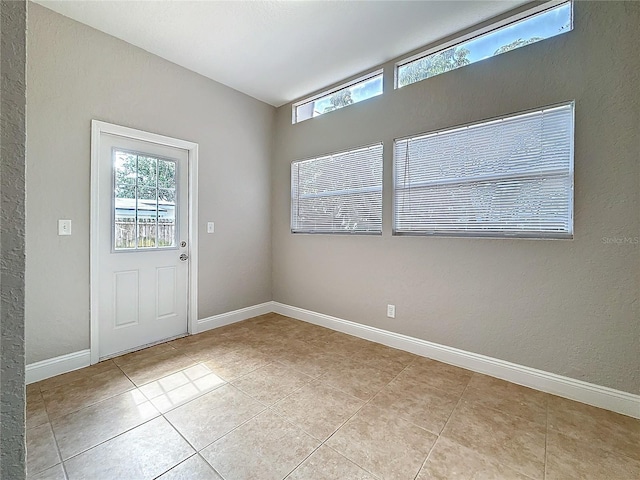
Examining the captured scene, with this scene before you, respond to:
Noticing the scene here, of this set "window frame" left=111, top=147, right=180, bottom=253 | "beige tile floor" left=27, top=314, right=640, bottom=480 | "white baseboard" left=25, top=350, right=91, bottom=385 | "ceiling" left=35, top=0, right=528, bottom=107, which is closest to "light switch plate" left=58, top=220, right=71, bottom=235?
"window frame" left=111, top=147, right=180, bottom=253

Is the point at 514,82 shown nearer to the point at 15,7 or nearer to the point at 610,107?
the point at 610,107

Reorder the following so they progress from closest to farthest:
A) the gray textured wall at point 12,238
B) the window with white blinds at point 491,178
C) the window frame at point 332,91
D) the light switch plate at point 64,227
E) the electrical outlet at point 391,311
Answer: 1. the gray textured wall at point 12,238
2. the window with white blinds at point 491,178
3. the light switch plate at point 64,227
4. the electrical outlet at point 391,311
5. the window frame at point 332,91

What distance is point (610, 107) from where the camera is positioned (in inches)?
73.7

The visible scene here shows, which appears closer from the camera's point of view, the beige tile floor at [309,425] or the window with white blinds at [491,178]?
the beige tile floor at [309,425]

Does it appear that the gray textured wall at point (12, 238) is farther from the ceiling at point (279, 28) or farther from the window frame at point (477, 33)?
the window frame at point (477, 33)

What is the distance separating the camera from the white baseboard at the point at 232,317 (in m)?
3.25

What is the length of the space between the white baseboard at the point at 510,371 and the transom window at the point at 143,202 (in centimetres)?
215

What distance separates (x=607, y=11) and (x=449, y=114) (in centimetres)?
107

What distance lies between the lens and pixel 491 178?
232 centimetres

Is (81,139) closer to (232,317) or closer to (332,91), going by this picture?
(232,317)

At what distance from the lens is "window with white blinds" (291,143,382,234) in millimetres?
3039

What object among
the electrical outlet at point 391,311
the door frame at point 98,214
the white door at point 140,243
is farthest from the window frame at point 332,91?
the electrical outlet at point 391,311

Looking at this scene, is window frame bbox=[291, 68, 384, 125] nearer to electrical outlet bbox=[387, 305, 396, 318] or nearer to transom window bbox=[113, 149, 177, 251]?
transom window bbox=[113, 149, 177, 251]

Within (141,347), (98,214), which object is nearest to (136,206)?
(98,214)
